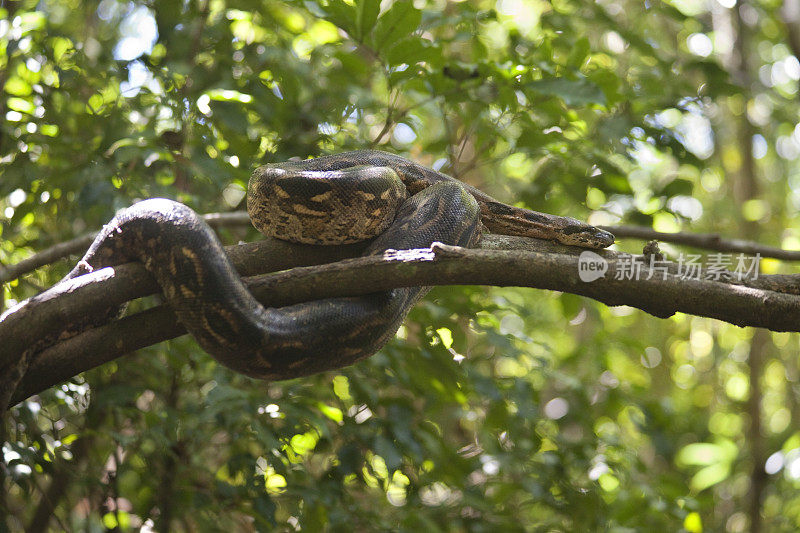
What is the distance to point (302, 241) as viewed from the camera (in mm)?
3572

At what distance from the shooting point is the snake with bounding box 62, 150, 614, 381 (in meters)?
3.02

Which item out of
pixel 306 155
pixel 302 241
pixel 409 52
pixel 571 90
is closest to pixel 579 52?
pixel 571 90

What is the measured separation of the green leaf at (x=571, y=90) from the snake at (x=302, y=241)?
2.50 ft

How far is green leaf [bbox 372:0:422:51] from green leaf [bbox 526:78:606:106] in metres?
0.82

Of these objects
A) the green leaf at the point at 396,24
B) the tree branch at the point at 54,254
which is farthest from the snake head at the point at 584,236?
the tree branch at the point at 54,254

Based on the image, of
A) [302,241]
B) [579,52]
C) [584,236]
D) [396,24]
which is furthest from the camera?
[579,52]

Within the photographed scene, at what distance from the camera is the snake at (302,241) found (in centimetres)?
302

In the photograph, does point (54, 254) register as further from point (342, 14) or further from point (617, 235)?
point (617, 235)

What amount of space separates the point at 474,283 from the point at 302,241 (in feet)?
3.59

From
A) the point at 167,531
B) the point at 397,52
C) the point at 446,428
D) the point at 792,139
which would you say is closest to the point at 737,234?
the point at 792,139

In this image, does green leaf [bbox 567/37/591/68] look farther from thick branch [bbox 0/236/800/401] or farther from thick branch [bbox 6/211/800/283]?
thick branch [bbox 0/236/800/401]

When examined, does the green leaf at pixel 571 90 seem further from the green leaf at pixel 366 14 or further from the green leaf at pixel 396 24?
the green leaf at pixel 366 14

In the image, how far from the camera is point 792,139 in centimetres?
1392

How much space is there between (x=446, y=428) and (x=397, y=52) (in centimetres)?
615
